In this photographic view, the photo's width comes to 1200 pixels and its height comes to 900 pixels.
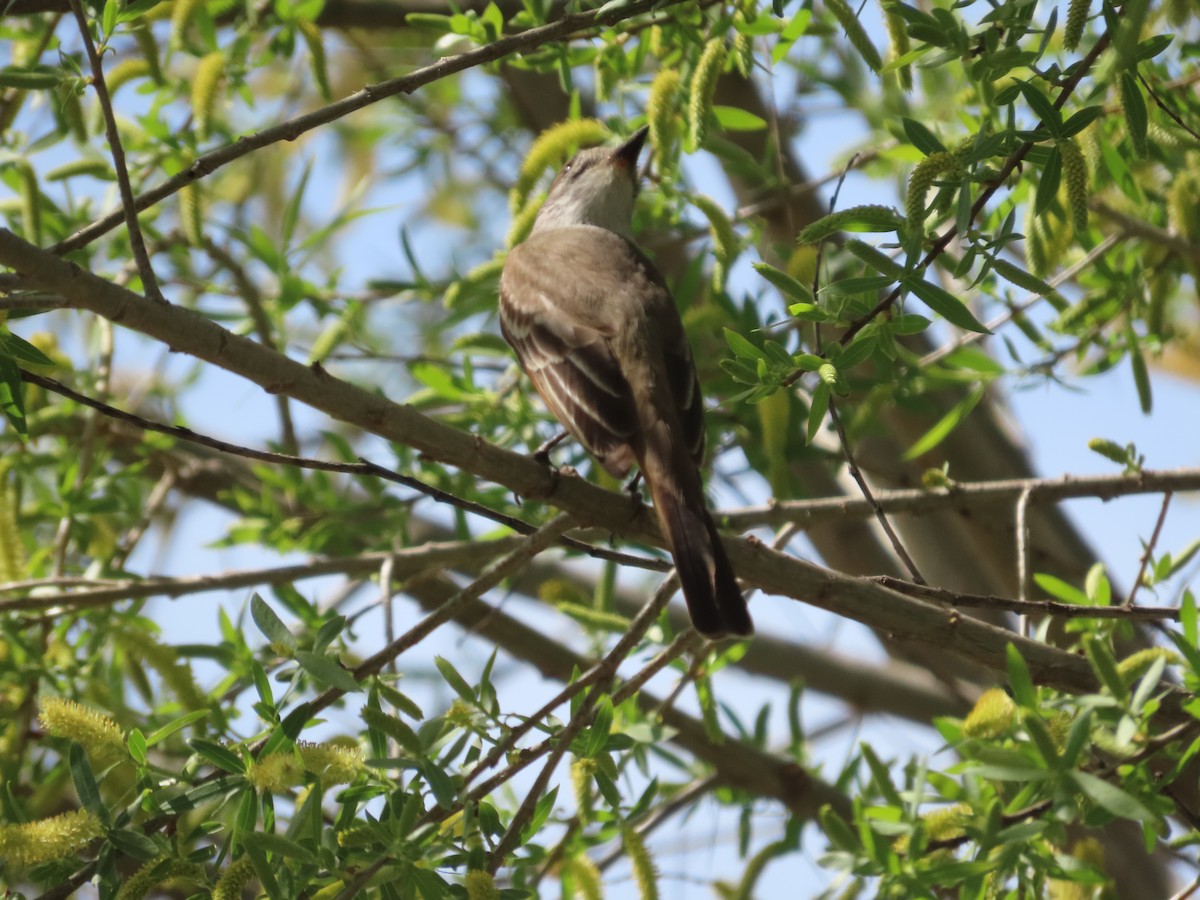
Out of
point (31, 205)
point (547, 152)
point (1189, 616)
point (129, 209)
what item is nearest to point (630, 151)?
point (547, 152)

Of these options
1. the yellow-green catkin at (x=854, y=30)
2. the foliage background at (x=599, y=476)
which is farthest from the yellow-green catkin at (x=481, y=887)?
the yellow-green catkin at (x=854, y=30)

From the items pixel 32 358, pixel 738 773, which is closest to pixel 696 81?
pixel 32 358

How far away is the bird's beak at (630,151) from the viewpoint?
576 centimetres

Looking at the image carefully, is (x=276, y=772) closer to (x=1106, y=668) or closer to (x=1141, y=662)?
(x=1106, y=668)

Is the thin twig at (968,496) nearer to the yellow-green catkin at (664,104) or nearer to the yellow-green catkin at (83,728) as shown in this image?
the yellow-green catkin at (664,104)

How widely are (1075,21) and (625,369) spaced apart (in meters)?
2.10

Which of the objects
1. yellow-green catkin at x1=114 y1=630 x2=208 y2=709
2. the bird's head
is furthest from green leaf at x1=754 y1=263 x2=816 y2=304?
the bird's head

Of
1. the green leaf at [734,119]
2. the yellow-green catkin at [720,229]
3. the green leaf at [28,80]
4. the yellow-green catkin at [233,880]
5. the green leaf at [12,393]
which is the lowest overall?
the yellow-green catkin at [233,880]

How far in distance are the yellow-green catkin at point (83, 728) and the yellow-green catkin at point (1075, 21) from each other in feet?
9.00

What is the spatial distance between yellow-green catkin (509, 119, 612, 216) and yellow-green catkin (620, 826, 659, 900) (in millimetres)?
2279

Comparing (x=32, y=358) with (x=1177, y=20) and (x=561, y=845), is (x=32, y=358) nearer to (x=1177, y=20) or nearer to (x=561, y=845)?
(x=561, y=845)

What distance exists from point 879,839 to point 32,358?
2.36 meters

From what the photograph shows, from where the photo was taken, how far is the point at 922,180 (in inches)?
118

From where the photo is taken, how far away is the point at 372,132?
7758 mm
